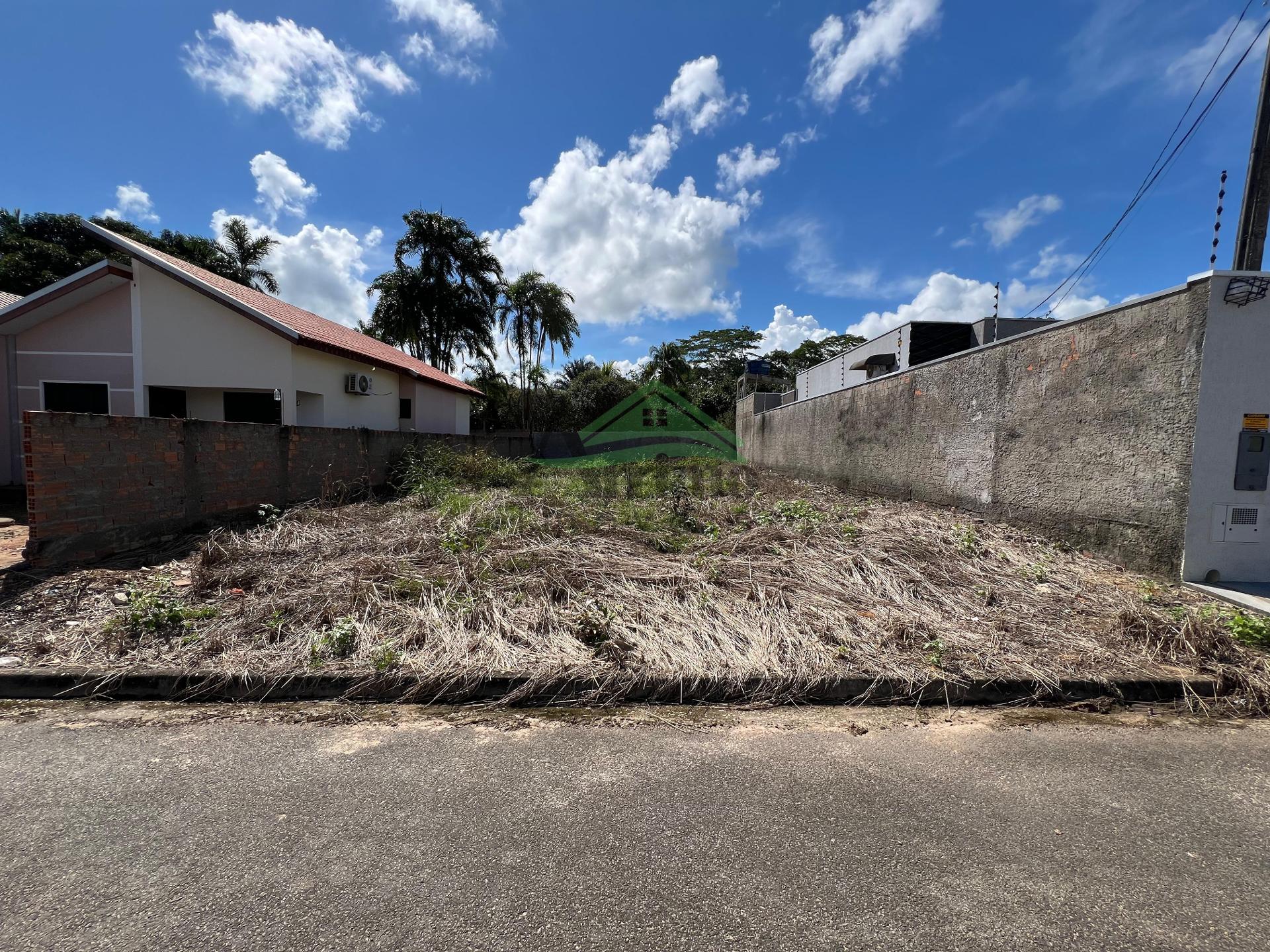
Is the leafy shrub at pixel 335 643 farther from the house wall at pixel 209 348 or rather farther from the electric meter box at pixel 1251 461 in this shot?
the house wall at pixel 209 348

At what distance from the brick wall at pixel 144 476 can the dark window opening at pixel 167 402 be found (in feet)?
18.9

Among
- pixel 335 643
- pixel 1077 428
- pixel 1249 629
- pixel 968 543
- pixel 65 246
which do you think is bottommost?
pixel 335 643

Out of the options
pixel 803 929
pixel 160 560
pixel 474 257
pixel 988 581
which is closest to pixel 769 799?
pixel 803 929

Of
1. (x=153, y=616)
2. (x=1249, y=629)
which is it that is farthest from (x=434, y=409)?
(x=1249, y=629)

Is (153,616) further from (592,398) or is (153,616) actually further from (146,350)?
(592,398)

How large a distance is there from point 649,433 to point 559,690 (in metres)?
23.3

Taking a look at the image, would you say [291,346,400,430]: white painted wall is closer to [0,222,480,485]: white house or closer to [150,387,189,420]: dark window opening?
[0,222,480,485]: white house

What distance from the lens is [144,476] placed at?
5.35 metres

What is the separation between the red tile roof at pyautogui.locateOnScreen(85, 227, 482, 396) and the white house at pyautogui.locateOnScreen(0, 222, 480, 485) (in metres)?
0.06

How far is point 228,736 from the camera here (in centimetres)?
261

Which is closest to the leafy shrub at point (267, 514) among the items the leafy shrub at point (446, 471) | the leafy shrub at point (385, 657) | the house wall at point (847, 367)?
the leafy shrub at point (446, 471)

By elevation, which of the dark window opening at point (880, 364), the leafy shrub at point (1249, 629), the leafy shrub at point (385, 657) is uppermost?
the dark window opening at point (880, 364)

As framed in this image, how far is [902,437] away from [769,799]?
712 cm

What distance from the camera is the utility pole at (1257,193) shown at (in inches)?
200
